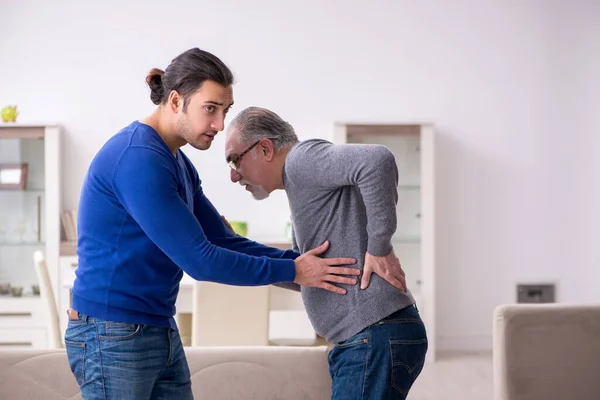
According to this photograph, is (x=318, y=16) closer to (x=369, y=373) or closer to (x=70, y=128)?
(x=70, y=128)

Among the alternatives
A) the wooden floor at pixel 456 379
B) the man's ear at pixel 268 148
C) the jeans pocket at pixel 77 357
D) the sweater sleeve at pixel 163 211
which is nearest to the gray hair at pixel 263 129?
the man's ear at pixel 268 148

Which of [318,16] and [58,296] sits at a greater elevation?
[318,16]

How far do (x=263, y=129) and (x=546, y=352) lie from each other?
3.17 feet

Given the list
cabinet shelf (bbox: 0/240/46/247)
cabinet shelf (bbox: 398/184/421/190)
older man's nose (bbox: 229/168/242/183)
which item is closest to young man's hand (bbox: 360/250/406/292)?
older man's nose (bbox: 229/168/242/183)

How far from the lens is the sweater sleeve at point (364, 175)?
164 cm

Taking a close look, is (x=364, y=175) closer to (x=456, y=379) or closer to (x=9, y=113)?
(x=456, y=379)

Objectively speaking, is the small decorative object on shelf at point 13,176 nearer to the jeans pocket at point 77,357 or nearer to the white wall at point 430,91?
the white wall at point 430,91

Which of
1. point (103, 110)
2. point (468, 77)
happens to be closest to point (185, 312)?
point (103, 110)

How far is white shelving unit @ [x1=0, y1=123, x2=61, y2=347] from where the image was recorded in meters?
5.41

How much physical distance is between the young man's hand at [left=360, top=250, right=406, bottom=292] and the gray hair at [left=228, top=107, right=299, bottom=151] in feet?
1.14

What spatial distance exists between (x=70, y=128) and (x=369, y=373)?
454 centimetres

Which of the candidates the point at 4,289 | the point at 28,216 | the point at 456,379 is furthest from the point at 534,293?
the point at 4,289

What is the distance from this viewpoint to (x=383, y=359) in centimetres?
170

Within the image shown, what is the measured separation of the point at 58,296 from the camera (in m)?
5.36
